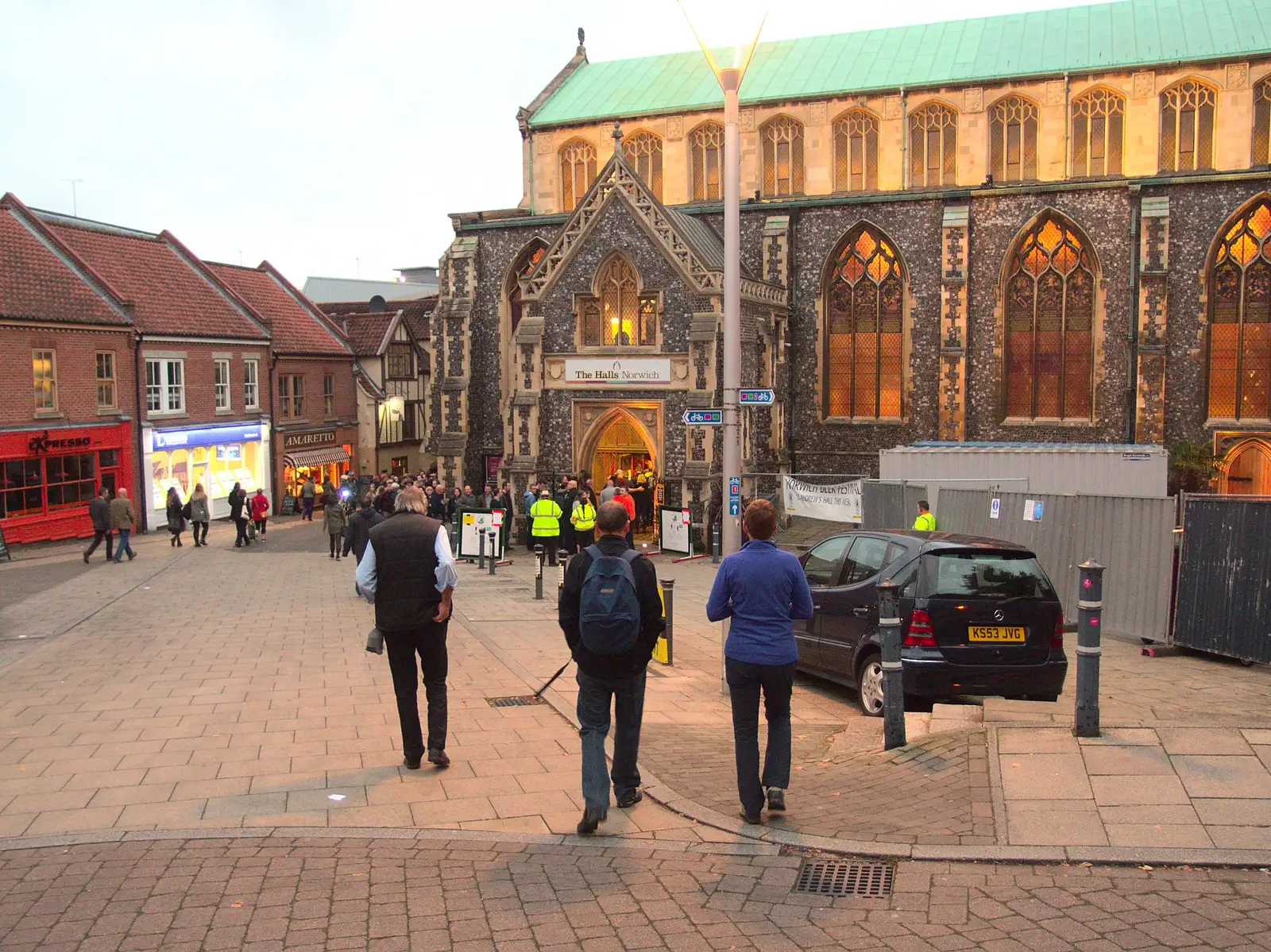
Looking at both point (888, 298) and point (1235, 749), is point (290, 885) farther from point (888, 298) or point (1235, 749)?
point (888, 298)

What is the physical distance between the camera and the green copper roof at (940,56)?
103 ft

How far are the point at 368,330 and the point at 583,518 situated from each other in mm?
27238

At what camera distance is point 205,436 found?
35.0 meters

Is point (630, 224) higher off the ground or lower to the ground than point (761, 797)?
higher

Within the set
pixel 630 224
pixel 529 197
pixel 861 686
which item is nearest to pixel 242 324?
pixel 529 197

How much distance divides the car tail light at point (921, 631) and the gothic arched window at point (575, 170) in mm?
30287

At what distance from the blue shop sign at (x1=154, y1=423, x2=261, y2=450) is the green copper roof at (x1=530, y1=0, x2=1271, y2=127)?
14582mm

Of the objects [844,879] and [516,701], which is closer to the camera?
[844,879]

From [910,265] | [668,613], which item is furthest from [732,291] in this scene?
[910,265]

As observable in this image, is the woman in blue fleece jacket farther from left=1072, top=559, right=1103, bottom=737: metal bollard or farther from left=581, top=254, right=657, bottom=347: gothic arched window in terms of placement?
left=581, top=254, right=657, bottom=347: gothic arched window

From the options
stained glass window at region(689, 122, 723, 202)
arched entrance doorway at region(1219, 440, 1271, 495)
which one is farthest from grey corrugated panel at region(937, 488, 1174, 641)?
stained glass window at region(689, 122, 723, 202)

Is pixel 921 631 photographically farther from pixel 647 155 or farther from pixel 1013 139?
pixel 647 155

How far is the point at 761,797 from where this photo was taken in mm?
6406

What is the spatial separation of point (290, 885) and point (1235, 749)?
557 centimetres
